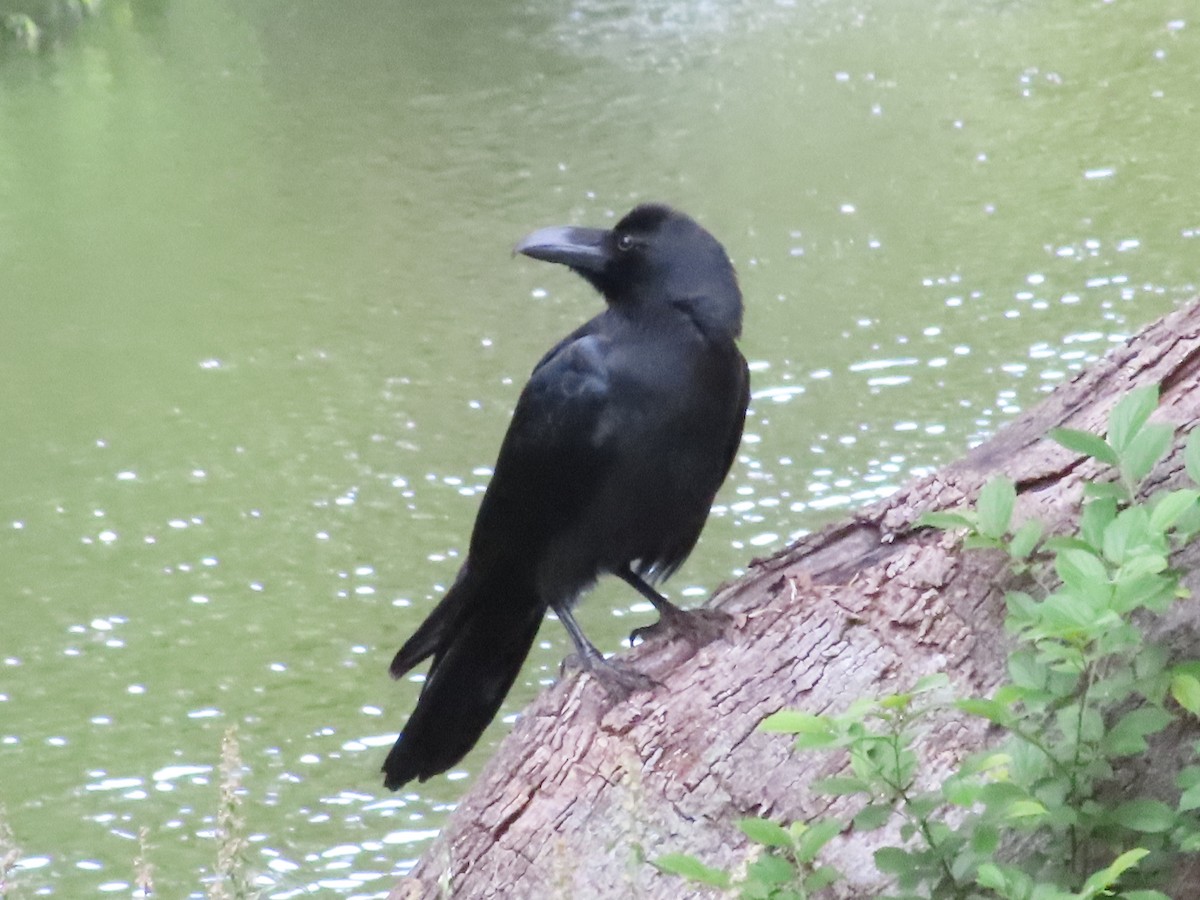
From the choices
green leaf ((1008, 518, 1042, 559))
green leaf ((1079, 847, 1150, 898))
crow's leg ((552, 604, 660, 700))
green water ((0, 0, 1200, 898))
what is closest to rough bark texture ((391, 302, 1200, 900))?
A: crow's leg ((552, 604, 660, 700))

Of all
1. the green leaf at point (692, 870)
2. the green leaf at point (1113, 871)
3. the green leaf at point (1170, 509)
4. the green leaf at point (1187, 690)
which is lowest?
the green leaf at point (692, 870)

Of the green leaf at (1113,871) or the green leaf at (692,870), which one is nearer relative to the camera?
the green leaf at (1113,871)

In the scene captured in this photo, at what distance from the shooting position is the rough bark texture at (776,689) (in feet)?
6.66

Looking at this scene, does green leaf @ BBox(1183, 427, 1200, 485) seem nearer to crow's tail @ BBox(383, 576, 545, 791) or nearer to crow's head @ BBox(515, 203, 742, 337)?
crow's head @ BBox(515, 203, 742, 337)

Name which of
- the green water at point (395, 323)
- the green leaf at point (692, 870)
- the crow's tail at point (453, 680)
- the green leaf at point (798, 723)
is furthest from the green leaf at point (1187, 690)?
the green water at point (395, 323)

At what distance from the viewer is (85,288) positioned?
7305mm

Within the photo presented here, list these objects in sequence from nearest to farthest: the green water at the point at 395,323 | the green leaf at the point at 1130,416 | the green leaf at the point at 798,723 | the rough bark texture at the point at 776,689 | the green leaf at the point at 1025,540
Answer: the green leaf at the point at 798,723, the green leaf at the point at 1130,416, the green leaf at the point at 1025,540, the rough bark texture at the point at 776,689, the green water at the point at 395,323

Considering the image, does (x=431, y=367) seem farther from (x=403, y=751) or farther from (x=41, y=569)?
(x=403, y=751)

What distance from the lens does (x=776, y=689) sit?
6.95 ft

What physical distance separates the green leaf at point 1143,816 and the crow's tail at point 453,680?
1.35m

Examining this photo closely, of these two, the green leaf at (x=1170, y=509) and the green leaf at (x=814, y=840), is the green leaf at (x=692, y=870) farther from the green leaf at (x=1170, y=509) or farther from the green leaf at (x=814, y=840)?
the green leaf at (x=1170, y=509)

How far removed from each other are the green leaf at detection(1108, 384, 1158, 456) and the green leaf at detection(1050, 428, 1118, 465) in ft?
0.05

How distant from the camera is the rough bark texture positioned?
2.03 m

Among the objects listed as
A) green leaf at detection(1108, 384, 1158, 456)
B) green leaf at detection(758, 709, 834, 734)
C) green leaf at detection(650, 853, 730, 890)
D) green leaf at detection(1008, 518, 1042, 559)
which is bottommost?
green leaf at detection(650, 853, 730, 890)
